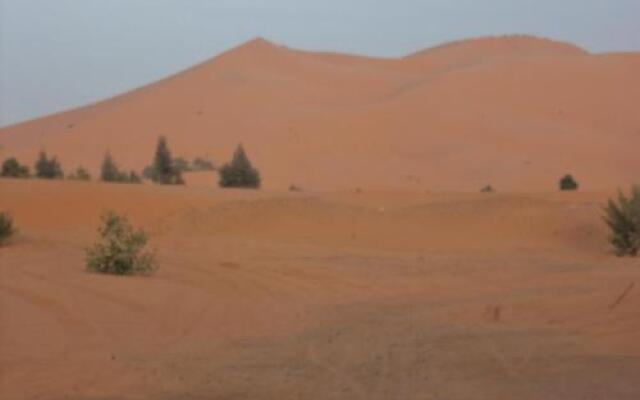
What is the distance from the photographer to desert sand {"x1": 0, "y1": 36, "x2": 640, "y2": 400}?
933 centimetres

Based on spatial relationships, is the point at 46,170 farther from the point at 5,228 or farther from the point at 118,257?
the point at 118,257

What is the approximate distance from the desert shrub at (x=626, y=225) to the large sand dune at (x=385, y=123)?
93.8ft

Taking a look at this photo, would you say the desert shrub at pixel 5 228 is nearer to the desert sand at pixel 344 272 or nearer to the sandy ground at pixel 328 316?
the desert sand at pixel 344 272

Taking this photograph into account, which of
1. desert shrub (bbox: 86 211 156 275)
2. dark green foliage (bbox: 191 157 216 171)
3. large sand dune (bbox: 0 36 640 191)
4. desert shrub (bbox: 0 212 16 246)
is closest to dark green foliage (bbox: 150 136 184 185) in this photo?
large sand dune (bbox: 0 36 640 191)

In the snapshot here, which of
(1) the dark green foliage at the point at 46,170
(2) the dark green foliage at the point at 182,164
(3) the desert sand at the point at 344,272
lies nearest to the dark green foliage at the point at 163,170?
(3) the desert sand at the point at 344,272

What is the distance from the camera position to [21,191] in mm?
31453

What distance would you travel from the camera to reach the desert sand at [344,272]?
933 cm

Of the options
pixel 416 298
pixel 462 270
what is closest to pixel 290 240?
pixel 462 270

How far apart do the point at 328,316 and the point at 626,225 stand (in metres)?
11.5

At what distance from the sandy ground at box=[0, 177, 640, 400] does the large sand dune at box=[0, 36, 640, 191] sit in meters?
26.9

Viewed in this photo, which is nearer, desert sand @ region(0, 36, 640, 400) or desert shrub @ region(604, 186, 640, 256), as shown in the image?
desert sand @ region(0, 36, 640, 400)

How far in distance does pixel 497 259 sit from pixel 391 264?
2.55 meters

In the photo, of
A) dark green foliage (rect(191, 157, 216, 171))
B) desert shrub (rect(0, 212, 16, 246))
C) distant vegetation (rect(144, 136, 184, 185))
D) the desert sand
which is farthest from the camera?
dark green foliage (rect(191, 157, 216, 171))

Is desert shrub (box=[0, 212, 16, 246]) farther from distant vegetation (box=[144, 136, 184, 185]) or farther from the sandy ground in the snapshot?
distant vegetation (box=[144, 136, 184, 185])
